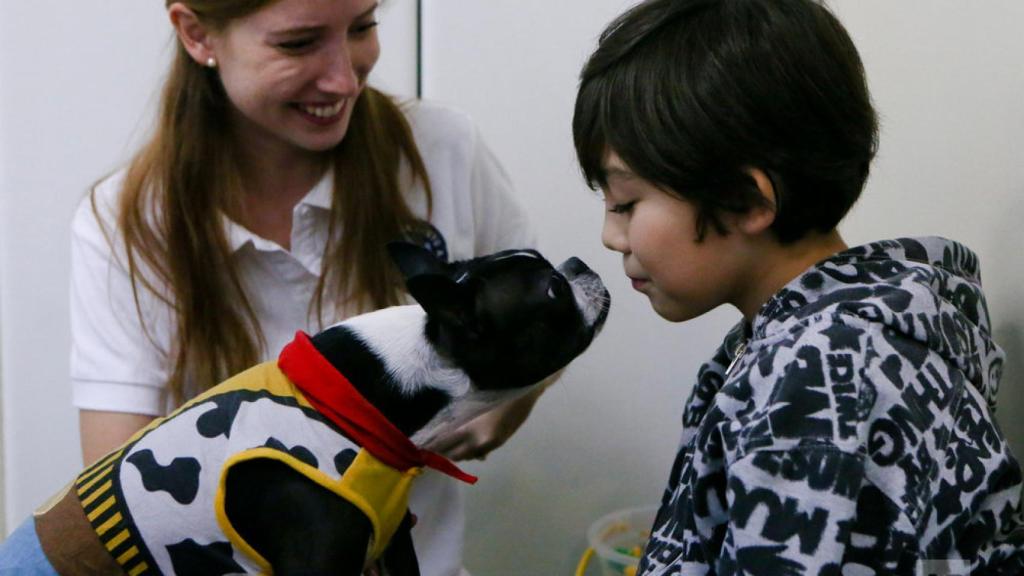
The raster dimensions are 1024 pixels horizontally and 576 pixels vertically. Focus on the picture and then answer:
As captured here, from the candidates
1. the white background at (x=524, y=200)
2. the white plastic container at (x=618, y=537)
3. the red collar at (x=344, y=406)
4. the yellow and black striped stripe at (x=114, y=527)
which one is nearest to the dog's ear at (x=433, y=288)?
the red collar at (x=344, y=406)

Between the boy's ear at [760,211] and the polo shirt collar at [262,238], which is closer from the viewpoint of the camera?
the boy's ear at [760,211]

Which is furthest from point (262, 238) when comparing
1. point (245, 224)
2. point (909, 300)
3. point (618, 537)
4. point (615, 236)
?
point (909, 300)

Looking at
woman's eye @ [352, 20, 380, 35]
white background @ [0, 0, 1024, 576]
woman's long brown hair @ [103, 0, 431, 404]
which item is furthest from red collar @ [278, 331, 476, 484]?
white background @ [0, 0, 1024, 576]

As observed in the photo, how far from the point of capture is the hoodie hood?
86 cm

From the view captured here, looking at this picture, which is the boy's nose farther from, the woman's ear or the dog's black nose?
the woman's ear

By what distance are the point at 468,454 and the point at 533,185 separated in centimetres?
62

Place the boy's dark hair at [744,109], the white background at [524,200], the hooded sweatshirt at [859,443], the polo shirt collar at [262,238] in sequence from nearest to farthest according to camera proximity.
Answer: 1. the hooded sweatshirt at [859,443]
2. the boy's dark hair at [744,109]
3. the polo shirt collar at [262,238]
4. the white background at [524,200]

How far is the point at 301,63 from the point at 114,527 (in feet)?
1.82

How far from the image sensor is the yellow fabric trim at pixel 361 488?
3.38ft

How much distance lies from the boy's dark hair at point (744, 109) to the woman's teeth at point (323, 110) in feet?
1.54

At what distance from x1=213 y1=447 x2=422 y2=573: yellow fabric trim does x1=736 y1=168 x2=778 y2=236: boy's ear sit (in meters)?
0.41

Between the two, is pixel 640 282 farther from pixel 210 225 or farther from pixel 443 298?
pixel 210 225

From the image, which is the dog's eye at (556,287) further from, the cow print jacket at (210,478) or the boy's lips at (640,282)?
the cow print jacket at (210,478)

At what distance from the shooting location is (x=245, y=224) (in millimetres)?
1395
